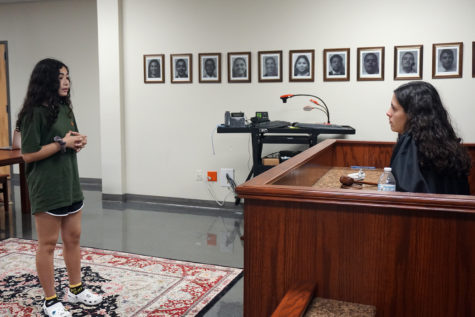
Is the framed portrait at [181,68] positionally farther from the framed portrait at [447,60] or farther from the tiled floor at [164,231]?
the framed portrait at [447,60]

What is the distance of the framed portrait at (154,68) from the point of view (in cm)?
554

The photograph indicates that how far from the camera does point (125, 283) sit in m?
3.14

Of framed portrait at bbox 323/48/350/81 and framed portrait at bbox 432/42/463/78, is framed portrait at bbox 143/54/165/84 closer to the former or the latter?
framed portrait at bbox 323/48/350/81

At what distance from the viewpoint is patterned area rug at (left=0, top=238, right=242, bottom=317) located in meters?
2.76

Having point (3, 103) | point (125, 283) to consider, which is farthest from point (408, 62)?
point (3, 103)

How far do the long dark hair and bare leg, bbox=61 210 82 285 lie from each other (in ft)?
1.73

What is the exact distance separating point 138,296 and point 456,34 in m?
3.65

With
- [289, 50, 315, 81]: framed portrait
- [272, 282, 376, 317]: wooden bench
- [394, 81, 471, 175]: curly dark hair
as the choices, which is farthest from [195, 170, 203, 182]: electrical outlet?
[272, 282, 376, 317]: wooden bench

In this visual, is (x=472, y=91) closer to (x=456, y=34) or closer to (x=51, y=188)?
(x=456, y=34)

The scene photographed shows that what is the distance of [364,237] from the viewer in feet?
5.05

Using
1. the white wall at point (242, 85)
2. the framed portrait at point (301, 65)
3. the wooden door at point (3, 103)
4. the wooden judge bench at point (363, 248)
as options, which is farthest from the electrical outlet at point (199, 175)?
the wooden judge bench at point (363, 248)

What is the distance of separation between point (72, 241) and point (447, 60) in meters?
3.69

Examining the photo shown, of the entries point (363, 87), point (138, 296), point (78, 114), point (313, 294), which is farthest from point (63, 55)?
point (313, 294)

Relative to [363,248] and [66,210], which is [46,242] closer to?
[66,210]
